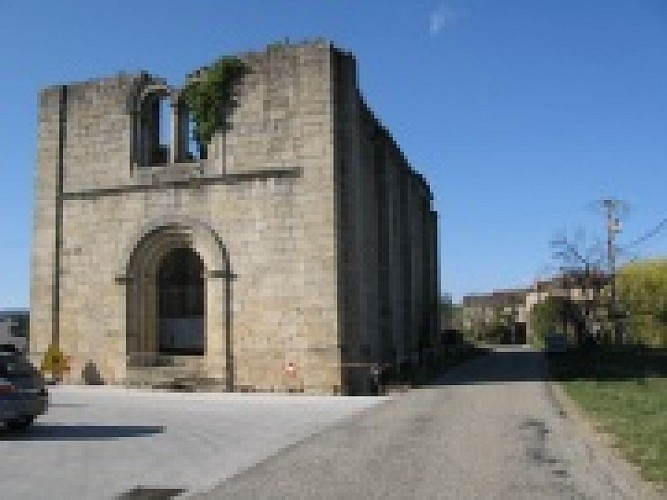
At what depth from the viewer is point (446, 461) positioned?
10.9 metres

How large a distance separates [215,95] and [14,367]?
36.6ft

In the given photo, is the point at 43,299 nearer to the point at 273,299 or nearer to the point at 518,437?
the point at 273,299

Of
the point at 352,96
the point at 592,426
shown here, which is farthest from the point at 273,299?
the point at 592,426

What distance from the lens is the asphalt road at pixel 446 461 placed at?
9164 mm

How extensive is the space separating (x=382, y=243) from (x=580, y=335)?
1623 centimetres

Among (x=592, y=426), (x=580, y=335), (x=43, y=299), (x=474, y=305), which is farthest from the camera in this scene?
(x=474, y=305)

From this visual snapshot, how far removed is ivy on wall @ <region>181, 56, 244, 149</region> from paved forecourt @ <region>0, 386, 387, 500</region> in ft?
22.7

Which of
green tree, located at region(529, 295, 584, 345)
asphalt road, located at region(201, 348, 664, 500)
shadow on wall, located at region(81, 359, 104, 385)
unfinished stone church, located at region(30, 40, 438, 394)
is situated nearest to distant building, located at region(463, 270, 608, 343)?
green tree, located at region(529, 295, 584, 345)

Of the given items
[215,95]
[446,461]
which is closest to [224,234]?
[215,95]

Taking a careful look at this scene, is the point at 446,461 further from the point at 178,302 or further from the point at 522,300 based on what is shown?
the point at 522,300

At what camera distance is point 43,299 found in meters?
25.2

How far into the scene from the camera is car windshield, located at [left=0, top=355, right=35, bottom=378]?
13.7 metres

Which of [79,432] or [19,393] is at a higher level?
[19,393]

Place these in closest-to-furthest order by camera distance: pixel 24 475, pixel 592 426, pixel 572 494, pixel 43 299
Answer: pixel 572 494
pixel 24 475
pixel 592 426
pixel 43 299
